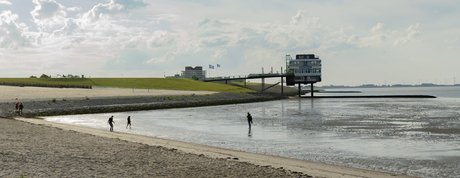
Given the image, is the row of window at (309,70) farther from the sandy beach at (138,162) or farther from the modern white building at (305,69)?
the sandy beach at (138,162)

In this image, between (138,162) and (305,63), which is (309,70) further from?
(138,162)

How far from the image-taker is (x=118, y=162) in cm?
1625

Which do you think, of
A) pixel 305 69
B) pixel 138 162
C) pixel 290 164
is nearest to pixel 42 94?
pixel 138 162

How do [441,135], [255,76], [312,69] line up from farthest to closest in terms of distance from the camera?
[255,76], [312,69], [441,135]

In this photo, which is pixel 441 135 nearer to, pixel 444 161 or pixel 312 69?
pixel 444 161

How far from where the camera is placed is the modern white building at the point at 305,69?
374 feet

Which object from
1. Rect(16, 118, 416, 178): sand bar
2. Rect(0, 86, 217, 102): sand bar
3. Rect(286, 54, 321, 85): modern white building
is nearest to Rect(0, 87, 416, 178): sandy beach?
Rect(16, 118, 416, 178): sand bar

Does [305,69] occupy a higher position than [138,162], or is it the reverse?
[305,69]

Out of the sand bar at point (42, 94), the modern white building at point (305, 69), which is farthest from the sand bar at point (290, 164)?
the modern white building at point (305, 69)

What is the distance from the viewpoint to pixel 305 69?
375ft

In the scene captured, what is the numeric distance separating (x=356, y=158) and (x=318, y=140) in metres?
6.63

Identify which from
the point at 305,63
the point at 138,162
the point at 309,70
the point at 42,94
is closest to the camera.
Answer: the point at 138,162

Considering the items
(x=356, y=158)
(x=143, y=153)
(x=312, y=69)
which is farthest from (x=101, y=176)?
(x=312, y=69)

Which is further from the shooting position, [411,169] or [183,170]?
[411,169]
